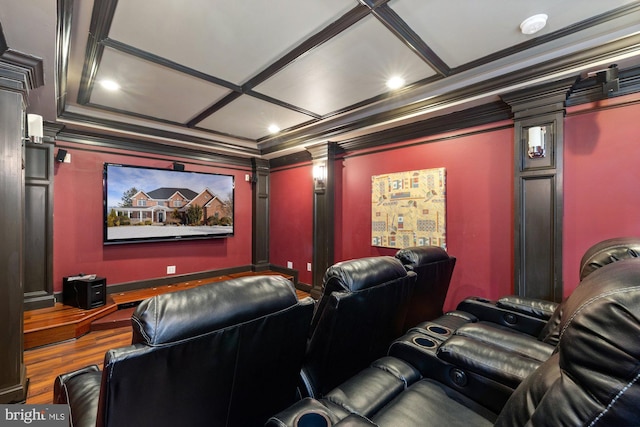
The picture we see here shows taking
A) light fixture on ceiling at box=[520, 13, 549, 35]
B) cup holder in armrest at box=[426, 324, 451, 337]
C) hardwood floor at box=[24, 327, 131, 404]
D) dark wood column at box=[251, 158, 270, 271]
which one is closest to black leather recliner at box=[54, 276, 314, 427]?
cup holder in armrest at box=[426, 324, 451, 337]

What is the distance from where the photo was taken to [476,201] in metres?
2.87

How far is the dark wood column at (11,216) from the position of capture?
191 cm

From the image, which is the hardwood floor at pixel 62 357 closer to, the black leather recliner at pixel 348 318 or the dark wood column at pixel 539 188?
the black leather recliner at pixel 348 318

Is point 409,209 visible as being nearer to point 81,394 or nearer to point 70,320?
point 81,394

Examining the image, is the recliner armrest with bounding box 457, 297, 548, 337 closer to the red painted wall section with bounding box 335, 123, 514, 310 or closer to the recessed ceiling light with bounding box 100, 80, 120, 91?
the red painted wall section with bounding box 335, 123, 514, 310

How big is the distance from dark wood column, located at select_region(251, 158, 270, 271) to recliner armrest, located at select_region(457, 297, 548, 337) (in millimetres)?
3845

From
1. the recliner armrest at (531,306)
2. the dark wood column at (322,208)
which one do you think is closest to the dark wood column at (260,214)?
the dark wood column at (322,208)

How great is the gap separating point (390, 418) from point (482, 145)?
273 centimetres

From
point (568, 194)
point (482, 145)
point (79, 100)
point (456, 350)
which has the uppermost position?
point (79, 100)

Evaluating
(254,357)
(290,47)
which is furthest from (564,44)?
(254,357)

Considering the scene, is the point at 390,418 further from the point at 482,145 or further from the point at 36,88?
the point at 36,88

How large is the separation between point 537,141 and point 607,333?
94.3 inches

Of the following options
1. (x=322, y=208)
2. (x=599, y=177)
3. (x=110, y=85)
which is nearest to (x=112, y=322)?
(x=110, y=85)

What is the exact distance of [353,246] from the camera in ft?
13.2
